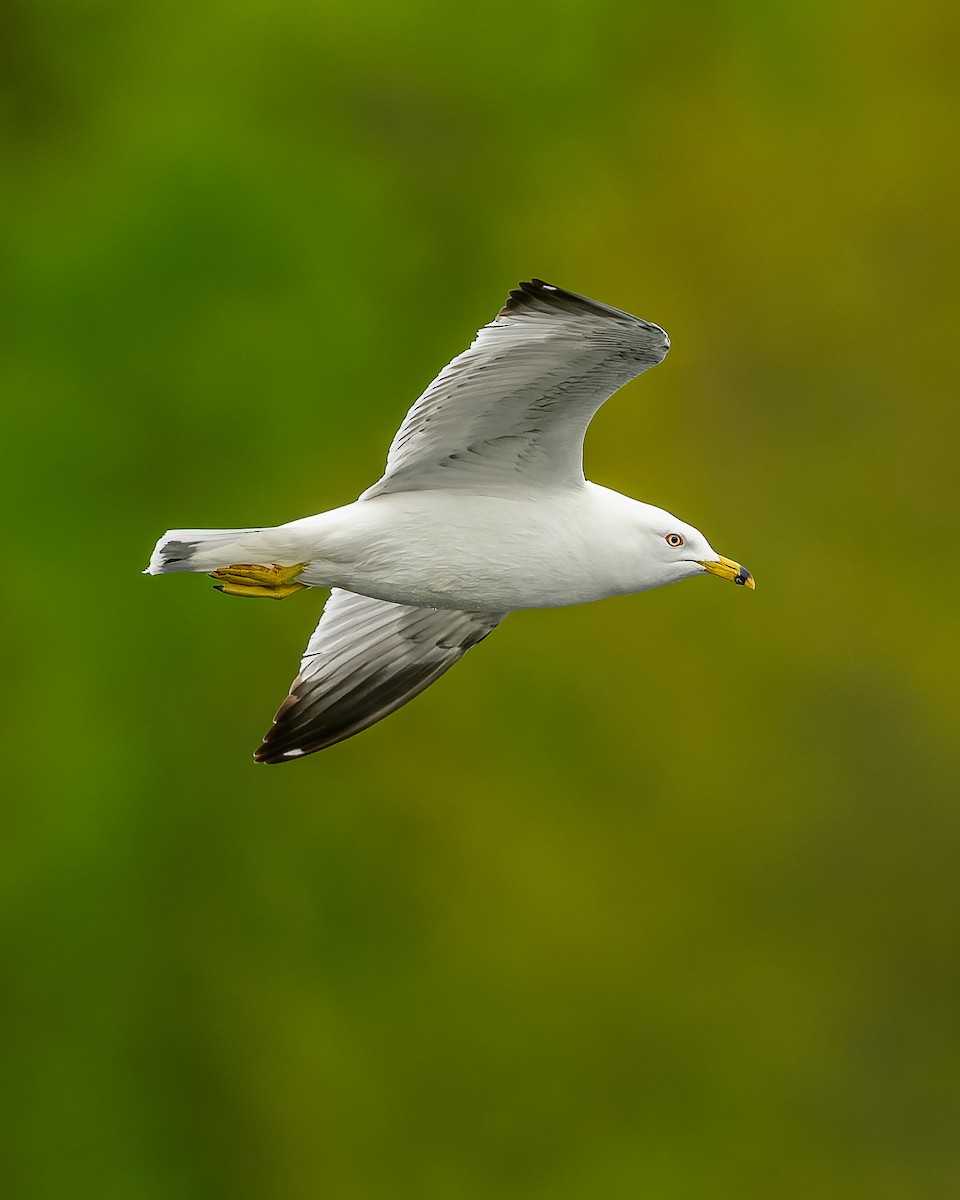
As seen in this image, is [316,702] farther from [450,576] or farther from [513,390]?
[513,390]

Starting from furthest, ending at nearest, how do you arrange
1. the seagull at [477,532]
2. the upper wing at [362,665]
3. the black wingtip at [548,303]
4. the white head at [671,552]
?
the upper wing at [362,665] < the white head at [671,552] < the seagull at [477,532] < the black wingtip at [548,303]

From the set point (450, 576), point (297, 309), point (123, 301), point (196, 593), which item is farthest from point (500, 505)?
point (123, 301)

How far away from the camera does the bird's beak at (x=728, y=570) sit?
517 cm

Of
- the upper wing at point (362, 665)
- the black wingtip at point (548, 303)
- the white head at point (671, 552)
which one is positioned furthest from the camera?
the upper wing at point (362, 665)

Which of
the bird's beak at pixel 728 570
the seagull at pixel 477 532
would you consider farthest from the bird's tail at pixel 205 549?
the bird's beak at pixel 728 570

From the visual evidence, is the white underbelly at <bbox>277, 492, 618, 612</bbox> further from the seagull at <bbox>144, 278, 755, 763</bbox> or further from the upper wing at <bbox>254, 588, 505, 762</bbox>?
the upper wing at <bbox>254, 588, 505, 762</bbox>

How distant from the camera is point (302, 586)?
204 inches

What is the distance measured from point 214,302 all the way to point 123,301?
3.77ft

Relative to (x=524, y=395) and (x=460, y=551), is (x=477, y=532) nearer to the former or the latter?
(x=460, y=551)

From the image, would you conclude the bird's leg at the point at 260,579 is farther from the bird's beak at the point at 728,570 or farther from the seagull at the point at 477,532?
the bird's beak at the point at 728,570

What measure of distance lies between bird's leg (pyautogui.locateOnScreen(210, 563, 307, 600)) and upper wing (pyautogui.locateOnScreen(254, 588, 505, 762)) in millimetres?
840

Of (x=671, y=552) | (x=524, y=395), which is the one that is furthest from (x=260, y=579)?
(x=671, y=552)

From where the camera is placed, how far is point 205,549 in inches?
199

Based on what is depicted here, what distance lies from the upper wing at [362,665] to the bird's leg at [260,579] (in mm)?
840
